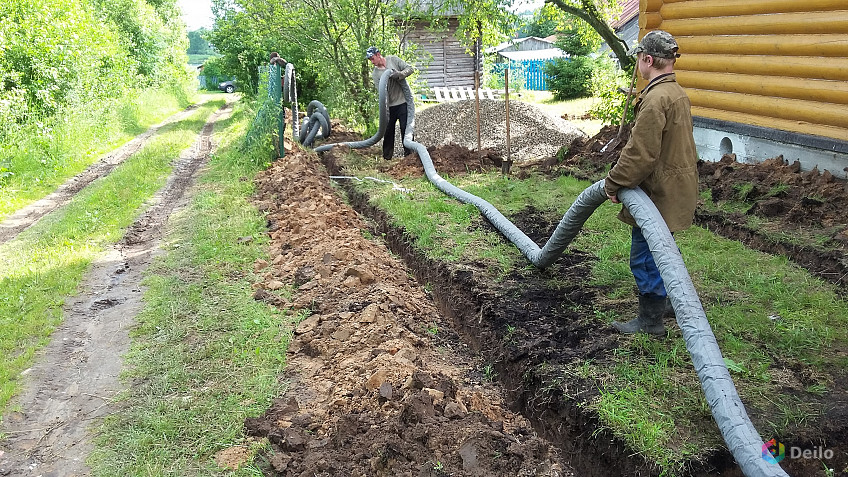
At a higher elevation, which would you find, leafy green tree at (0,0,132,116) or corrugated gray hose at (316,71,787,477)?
leafy green tree at (0,0,132,116)

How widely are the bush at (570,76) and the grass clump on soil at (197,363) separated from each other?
1901cm

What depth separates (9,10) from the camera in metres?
12.6

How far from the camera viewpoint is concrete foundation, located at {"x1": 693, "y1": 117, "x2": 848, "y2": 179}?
6.80 m

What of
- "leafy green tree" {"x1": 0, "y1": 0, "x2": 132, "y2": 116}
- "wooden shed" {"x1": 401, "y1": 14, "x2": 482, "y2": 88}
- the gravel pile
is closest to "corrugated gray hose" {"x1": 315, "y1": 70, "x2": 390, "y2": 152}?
the gravel pile

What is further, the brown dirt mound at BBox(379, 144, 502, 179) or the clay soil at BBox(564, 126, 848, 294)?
the brown dirt mound at BBox(379, 144, 502, 179)

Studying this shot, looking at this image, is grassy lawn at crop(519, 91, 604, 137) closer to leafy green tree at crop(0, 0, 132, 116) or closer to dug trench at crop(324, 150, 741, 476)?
dug trench at crop(324, 150, 741, 476)

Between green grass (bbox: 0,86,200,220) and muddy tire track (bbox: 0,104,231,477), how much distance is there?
4.14m

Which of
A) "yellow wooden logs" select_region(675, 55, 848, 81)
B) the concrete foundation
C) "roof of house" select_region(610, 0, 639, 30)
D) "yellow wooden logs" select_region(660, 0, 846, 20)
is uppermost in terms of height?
"roof of house" select_region(610, 0, 639, 30)

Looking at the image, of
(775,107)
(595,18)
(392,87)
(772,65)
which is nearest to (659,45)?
(775,107)

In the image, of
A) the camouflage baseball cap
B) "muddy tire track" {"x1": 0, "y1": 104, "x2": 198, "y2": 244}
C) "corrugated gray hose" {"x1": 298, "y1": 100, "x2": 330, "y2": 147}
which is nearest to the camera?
the camouflage baseball cap

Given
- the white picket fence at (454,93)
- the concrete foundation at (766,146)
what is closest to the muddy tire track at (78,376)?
the concrete foundation at (766,146)

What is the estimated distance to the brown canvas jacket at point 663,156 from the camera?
145 inches

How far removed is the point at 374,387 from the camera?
145 inches

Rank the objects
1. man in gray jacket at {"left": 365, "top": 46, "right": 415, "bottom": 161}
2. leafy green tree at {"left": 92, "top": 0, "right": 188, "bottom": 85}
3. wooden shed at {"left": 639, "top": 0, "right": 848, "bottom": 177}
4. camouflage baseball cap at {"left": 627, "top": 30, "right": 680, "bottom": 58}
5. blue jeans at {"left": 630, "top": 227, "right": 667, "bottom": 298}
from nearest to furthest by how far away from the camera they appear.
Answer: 1. camouflage baseball cap at {"left": 627, "top": 30, "right": 680, "bottom": 58}
2. blue jeans at {"left": 630, "top": 227, "right": 667, "bottom": 298}
3. wooden shed at {"left": 639, "top": 0, "right": 848, "bottom": 177}
4. man in gray jacket at {"left": 365, "top": 46, "right": 415, "bottom": 161}
5. leafy green tree at {"left": 92, "top": 0, "right": 188, "bottom": 85}
